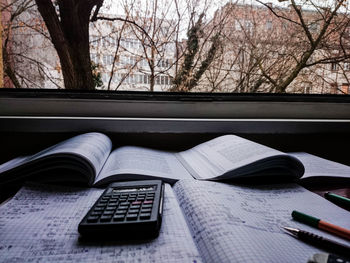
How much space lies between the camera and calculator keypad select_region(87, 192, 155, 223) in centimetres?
39

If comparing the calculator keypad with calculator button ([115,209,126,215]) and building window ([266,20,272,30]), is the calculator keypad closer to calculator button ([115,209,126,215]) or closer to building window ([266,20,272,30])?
calculator button ([115,209,126,215])

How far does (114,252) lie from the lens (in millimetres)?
334

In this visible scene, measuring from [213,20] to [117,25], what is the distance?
394 millimetres

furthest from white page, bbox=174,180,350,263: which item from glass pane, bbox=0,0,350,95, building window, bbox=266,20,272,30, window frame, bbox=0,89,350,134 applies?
building window, bbox=266,20,272,30

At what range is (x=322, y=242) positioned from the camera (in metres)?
0.35

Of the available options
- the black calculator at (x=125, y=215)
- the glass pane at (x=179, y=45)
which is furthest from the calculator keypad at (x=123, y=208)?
the glass pane at (x=179, y=45)

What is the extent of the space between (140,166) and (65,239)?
281mm

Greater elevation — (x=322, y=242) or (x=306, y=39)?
(x=306, y=39)

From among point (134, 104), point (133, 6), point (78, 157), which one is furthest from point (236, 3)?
point (78, 157)

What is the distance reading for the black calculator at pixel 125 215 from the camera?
37 centimetres

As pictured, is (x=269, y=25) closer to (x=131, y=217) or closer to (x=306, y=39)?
(x=306, y=39)

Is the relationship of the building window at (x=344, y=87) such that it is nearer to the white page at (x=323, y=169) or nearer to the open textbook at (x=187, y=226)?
the white page at (x=323, y=169)

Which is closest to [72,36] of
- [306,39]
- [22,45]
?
[22,45]

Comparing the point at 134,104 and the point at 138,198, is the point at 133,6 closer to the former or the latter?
the point at 134,104
